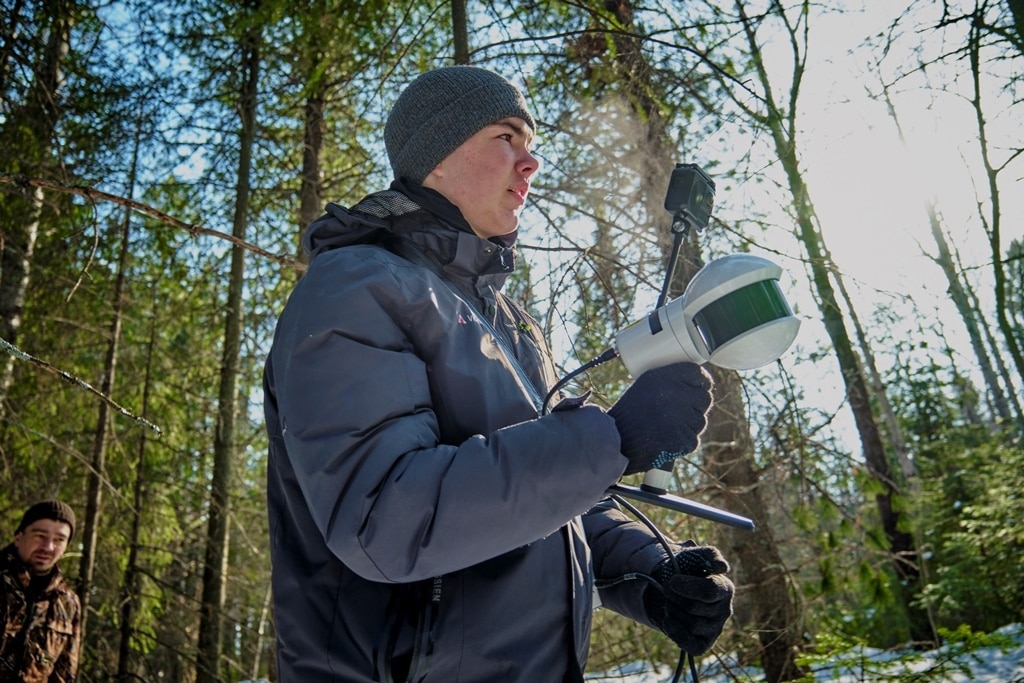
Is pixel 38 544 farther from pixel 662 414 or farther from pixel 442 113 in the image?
pixel 662 414

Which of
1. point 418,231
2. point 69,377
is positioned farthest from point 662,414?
point 69,377

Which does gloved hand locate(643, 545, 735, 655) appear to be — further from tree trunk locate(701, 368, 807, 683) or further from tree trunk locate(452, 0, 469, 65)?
tree trunk locate(701, 368, 807, 683)

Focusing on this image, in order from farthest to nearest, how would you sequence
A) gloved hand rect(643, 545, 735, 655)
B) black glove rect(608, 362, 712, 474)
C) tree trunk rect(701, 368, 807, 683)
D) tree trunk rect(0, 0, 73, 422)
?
tree trunk rect(0, 0, 73, 422), tree trunk rect(701, 368, 807, 683), gloved hand rect(643, 545, 735, 655), black glove rect(608, 362, 712, 474)

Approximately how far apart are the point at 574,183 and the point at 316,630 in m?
3.30

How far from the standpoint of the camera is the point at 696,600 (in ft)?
5.16

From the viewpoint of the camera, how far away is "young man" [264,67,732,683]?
121 centimetres

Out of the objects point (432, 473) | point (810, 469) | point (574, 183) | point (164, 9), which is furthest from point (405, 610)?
point (164, 9)

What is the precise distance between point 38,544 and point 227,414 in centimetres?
191

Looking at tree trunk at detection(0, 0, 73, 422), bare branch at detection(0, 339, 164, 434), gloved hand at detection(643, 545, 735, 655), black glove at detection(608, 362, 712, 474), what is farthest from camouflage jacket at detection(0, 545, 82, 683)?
black glove at detection(608, 362, 712, 474)

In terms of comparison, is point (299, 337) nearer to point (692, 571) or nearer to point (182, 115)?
point (692, 571)

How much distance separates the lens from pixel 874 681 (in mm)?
2871

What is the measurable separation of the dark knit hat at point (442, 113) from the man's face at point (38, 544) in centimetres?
397

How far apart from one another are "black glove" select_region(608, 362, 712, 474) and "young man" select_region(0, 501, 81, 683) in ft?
14.9

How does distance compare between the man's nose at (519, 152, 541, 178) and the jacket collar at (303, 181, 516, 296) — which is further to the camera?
the man's nose at (519, 152, 541, 178)
